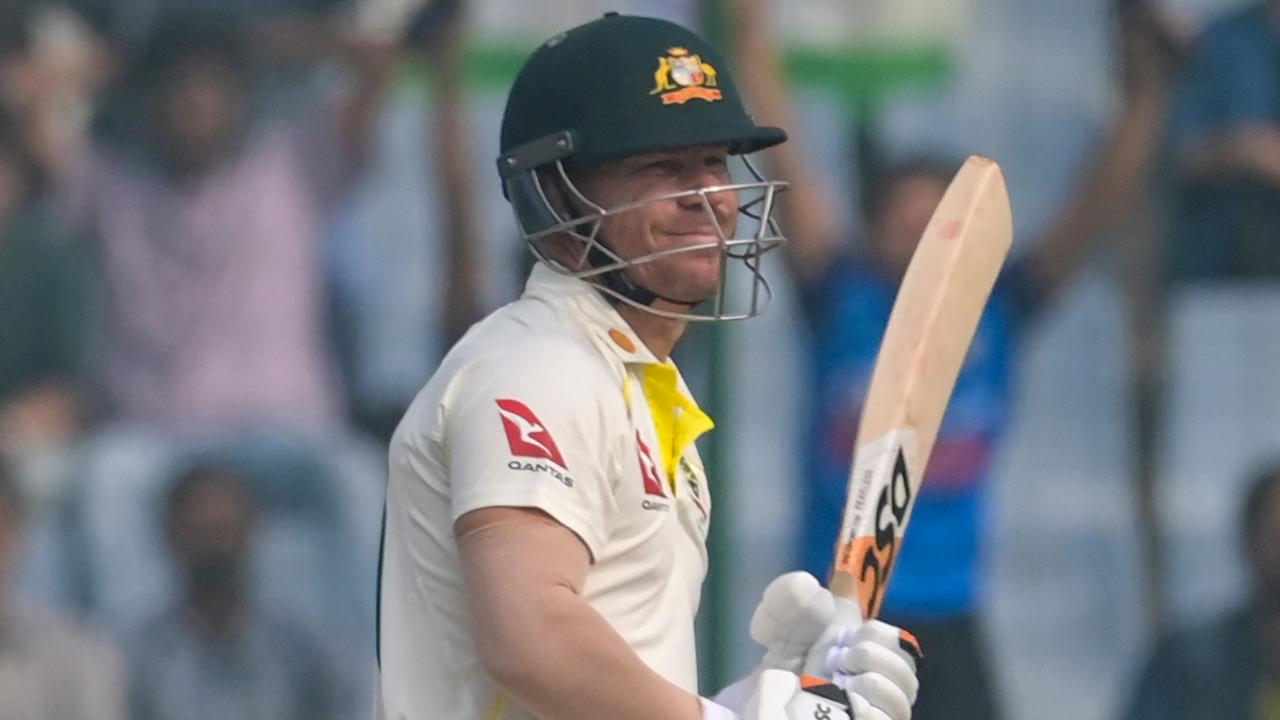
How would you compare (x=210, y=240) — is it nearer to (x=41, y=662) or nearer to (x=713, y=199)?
(x=41, y=662)

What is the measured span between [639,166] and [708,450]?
10.3 feet

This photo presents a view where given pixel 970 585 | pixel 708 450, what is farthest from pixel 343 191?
pixel 970 585

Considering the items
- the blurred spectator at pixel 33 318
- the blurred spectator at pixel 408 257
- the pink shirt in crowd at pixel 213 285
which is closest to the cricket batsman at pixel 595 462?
the blurred spectator at pixel 408 257

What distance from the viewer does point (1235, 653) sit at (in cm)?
606

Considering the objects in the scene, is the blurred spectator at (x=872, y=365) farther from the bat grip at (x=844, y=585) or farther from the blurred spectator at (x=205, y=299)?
the bat grip at (x=844, y=585)

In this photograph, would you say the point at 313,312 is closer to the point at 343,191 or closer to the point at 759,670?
the point at 343,191

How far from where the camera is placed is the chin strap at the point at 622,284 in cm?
273

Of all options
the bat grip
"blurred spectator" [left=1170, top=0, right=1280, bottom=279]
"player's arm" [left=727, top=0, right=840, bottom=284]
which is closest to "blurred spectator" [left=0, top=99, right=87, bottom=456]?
"player's arm" [left=727, top=0, right=840, bottom=284]

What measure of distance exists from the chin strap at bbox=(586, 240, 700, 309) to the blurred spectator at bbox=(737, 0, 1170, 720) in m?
3.06

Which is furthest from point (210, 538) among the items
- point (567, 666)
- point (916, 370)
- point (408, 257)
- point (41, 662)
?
point (567, 666)

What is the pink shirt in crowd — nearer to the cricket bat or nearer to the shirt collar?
the cricket bat

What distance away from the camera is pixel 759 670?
104 inches

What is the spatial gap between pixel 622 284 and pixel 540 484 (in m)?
0.35

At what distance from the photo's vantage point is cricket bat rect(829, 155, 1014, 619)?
9.68 feet
